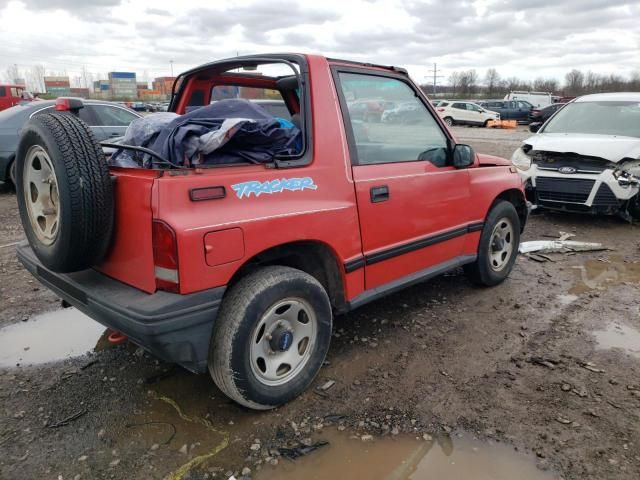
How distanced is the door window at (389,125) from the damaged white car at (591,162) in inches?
137

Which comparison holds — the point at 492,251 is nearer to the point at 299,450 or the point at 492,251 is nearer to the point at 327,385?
the point at 327,385

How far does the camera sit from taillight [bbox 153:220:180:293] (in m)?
2.12

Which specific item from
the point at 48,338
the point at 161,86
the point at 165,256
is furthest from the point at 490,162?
the point at 161,86

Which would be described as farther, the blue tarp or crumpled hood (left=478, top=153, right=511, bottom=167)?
crumpled hood (left=478, top=153, right=511, bottom=167)

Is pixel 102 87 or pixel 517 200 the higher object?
pixel 102 87

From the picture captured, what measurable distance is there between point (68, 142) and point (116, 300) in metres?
0.76

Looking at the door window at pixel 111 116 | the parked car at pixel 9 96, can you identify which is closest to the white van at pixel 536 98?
the parked car at pixel 9 96

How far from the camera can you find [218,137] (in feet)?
7.89

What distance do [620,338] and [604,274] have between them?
5.09 ft

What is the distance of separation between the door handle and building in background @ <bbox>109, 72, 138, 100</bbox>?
2645 inches

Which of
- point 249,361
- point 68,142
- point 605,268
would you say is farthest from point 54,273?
point 605,268

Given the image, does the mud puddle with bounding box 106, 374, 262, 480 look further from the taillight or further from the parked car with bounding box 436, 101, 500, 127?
the parked car with bounding box 436, 101, 500, 127

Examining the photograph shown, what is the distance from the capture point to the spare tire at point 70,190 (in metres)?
2.15

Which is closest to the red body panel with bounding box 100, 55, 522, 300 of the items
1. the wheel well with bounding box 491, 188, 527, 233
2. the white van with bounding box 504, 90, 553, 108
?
the wheel well with bounding box 491, 188, 527, 233
